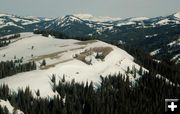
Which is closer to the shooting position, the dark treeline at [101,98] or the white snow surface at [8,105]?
the white snow surface at [8,105]

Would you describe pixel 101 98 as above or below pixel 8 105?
below

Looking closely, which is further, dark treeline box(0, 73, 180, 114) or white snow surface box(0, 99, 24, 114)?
dark treeline box(0, 73, 180, 114)

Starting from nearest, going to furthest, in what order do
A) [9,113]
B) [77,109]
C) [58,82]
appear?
1. [9,113]
2. [77,109]
3. [58,82]

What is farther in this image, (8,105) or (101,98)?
(101,98)

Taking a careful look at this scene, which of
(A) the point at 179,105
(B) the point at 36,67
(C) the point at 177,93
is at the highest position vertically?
(A) the point at 179,105

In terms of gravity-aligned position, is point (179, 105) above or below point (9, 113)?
above

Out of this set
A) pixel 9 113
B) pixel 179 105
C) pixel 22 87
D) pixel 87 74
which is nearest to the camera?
pixel 179 105

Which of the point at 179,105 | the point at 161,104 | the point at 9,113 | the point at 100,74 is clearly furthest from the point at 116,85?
the point at 179,105

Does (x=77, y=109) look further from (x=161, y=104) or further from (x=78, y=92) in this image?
(x=161, y=104)
